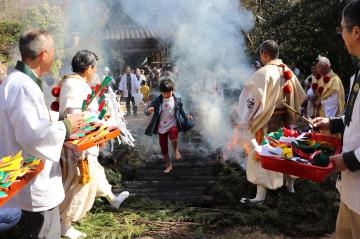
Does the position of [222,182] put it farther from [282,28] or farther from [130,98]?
[282,28]

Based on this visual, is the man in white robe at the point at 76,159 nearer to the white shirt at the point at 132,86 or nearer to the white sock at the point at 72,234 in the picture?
the white sock at the point at 72,234

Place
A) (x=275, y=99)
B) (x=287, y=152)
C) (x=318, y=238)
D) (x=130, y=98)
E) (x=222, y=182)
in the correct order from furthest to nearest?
(x=130, y=98) → (x=222, y=182) → (x=275, y=99) → (x=318, y=238) → (x=287, y=152)

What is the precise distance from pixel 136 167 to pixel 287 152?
179 inches

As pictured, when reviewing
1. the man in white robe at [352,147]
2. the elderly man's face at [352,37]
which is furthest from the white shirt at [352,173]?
the elderly man's face at [352,37]

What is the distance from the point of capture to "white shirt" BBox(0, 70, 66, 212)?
9.29ft

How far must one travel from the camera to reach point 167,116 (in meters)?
6.95

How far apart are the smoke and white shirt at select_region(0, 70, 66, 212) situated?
552 cm

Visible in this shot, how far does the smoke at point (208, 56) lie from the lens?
9320 mm

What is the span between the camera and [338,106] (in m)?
7.45

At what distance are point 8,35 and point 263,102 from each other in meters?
16.2

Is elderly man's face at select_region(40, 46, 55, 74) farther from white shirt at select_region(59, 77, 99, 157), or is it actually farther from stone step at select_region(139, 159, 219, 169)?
stone step at select_region(139, 159, 219, 169)

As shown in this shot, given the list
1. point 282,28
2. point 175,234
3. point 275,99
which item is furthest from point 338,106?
point 282,28

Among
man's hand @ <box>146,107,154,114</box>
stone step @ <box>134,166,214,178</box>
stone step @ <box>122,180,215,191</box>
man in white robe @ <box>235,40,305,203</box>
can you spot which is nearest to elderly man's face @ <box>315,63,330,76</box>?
man in white robe @ <box>235,40,305,203</box>

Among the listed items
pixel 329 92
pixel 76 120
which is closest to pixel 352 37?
pixel 76 120
